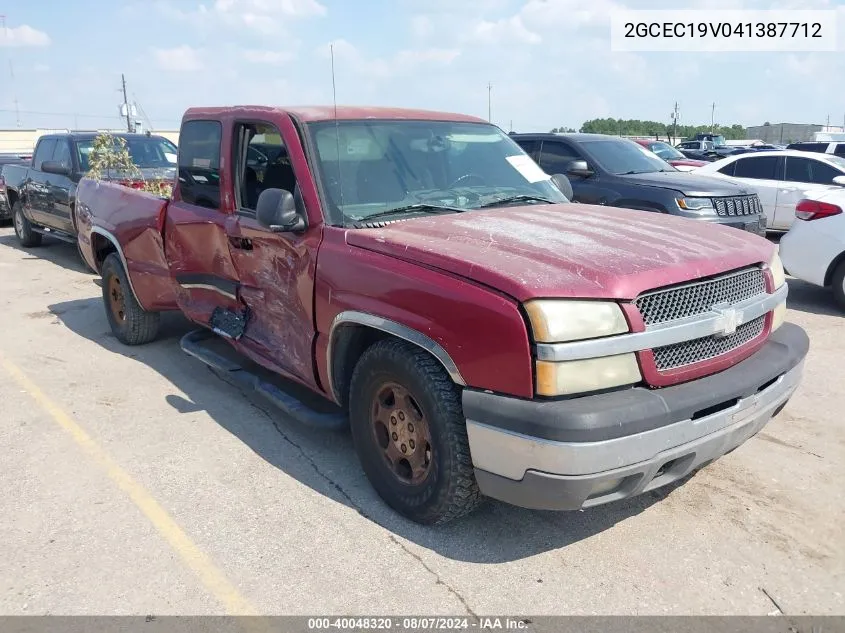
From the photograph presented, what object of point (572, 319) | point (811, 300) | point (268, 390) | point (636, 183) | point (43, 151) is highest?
point (43, 151)

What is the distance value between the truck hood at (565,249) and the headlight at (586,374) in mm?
251

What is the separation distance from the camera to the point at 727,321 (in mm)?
2994

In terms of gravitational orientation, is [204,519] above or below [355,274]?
below

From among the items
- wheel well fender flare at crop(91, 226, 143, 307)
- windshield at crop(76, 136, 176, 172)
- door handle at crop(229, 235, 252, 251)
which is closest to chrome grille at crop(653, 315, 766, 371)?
A: door handle at crop(229, 235, 252, 251)

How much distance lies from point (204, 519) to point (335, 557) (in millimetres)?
748

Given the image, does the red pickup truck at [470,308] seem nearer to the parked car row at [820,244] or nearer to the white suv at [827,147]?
the parked car row at [820,244]

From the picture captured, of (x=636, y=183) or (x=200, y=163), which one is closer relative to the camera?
(x=200, y=163)

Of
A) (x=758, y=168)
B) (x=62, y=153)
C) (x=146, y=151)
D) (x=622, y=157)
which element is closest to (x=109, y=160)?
(x=146, y=151)

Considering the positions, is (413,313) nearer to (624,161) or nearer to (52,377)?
(52,377)

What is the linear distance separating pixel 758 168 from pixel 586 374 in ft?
34.5

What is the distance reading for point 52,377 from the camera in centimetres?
550

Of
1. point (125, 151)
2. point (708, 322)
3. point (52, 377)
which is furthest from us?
point (125, 151)

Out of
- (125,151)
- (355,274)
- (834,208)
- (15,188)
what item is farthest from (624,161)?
(15,188)

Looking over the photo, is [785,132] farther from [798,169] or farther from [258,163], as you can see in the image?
[258,163]
